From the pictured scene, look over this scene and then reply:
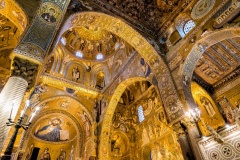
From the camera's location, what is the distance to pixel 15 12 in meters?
5.52

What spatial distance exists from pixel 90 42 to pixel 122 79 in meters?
5.07

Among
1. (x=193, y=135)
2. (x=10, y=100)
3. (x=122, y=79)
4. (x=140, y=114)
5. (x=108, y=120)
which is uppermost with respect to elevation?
(x=122, y=79)

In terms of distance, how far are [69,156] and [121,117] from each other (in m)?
4.80

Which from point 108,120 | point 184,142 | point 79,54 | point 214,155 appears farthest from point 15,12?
point 79,54

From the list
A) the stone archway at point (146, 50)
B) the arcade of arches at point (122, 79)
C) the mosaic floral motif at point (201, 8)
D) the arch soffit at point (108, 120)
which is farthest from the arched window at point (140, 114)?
the mosaic floral motif at point (201, 8)

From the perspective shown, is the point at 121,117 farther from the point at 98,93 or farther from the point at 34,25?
A: the point at 34,25

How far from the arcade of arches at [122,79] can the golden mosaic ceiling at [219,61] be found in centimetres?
5

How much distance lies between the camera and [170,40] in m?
8.16

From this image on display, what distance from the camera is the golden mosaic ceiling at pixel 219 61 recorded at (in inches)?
345

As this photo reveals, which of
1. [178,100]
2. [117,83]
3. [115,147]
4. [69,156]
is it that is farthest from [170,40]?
[69,156]

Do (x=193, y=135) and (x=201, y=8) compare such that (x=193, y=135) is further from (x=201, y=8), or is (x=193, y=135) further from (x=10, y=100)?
(x=10, y=100)

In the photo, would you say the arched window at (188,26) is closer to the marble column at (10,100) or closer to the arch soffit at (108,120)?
the arch soffit at (108,120)

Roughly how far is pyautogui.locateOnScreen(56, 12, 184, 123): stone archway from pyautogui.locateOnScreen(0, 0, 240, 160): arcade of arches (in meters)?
0.05

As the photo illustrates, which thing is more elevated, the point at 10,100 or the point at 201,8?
the point at 201,8
